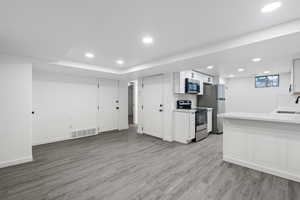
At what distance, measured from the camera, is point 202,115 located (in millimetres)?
4672

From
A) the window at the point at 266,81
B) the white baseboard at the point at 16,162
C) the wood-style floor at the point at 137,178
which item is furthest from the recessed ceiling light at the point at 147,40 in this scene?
the window at the point at 266,81

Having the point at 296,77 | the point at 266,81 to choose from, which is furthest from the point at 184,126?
the point at 266,81

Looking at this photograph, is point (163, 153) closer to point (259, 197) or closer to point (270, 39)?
point (259, 197)

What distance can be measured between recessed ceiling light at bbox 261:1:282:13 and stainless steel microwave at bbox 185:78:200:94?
3037 millimetres

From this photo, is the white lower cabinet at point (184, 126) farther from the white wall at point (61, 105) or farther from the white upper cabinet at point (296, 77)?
the white wall at point (61, 105)

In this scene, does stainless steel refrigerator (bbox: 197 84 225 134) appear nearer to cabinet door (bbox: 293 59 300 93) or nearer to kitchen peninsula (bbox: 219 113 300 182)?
cabinet door (bbox: 293 59 300 93)

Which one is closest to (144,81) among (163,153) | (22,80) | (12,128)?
(163,153)

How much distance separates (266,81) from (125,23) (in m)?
7.15

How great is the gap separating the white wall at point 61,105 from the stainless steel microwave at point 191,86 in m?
3.41

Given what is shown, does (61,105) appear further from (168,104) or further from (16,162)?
(168,104)

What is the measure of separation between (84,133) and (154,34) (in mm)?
4344

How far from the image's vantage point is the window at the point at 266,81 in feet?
19.8

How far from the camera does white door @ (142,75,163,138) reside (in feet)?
15.6

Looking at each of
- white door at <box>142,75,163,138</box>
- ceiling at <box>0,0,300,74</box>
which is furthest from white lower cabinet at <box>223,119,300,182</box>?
white door at <box>142,75,163,138</box>
